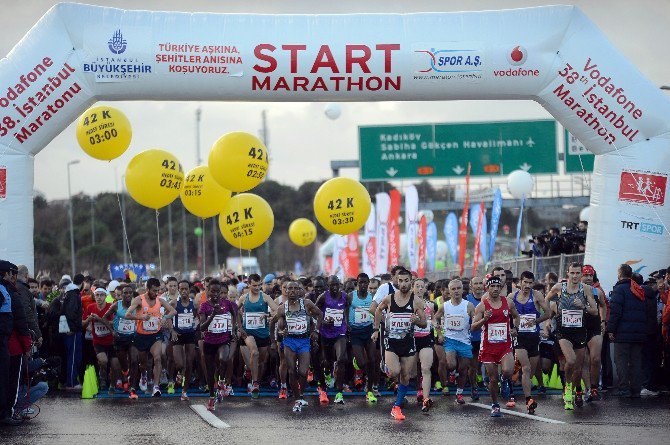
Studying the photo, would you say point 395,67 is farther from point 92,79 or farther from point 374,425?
point 374,425

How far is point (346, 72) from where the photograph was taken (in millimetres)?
16922

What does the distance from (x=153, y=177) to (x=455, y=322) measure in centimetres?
654

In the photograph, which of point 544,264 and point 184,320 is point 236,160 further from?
point 544,264

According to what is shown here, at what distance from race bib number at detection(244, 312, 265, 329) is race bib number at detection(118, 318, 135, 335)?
1.80 metres

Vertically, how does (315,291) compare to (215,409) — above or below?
above

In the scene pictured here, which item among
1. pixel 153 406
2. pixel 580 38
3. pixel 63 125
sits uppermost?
pixel 580 38

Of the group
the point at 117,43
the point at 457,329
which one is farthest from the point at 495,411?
the point at 117,43

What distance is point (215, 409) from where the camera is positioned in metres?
15.0

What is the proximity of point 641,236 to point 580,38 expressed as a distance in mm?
3081

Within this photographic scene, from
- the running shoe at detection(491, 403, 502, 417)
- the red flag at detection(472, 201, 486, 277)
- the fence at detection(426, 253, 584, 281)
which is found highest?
the red flag at detection(472, 201, 486, 277)

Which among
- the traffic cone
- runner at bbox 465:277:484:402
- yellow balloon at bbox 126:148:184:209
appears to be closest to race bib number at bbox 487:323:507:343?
runner at bbox 465:277:484:402

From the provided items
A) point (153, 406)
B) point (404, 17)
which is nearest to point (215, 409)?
point (153, 406)

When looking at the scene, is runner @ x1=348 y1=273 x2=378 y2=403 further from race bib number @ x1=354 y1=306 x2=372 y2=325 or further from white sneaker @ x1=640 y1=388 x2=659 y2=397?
white sneaker @ x1=640 y1=388 x2=659 y2=397

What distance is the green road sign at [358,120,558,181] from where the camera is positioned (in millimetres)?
38875
